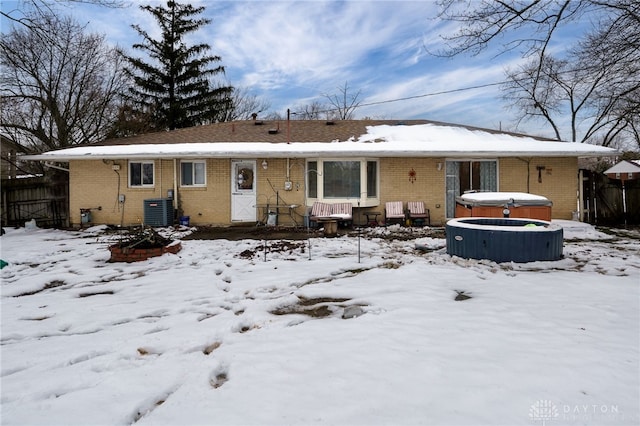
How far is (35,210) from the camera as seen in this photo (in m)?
13.5

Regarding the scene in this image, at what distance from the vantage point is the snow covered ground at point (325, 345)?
2105mm

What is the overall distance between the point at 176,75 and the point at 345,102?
13482 mm

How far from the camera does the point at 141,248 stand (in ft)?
22.2

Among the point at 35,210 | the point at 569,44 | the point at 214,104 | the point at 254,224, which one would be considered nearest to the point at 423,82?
the point at 569,44

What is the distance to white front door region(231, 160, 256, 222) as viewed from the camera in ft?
39.8

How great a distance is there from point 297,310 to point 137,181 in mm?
10756

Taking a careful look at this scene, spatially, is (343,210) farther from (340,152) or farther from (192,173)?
(192,173)

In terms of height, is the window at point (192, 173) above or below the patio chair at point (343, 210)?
above

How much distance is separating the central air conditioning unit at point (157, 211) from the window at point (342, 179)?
192 inches

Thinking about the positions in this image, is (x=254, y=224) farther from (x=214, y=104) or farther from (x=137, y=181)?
(x=214, y=104)

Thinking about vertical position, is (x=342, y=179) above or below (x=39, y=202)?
above

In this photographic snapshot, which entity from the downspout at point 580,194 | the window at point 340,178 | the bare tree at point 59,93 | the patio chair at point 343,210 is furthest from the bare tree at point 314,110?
the downspout at point 580,194

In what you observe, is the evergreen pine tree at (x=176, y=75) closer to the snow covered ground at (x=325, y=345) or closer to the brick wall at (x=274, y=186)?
the brick wall at (x=274, y=186)

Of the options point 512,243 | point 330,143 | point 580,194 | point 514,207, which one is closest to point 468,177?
point 514,207
